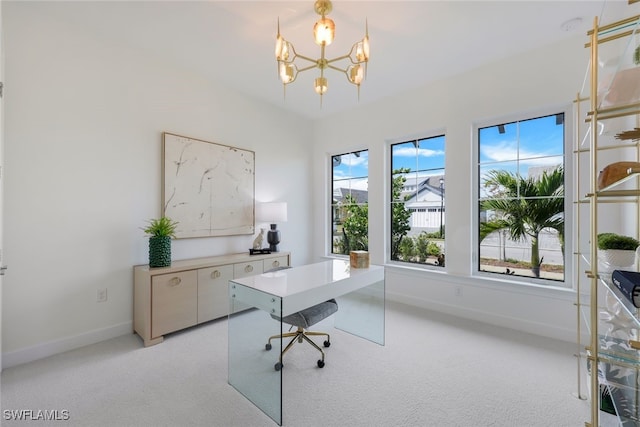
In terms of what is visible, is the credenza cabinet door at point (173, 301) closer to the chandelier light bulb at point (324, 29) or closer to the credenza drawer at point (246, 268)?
the credenza drawer at point (246, 268)

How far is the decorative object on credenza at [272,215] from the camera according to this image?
3725 mm

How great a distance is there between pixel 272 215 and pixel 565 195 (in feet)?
10.7

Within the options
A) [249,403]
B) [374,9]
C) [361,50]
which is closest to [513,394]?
[249,403]

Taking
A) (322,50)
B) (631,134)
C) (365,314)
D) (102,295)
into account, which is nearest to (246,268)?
(102,295)

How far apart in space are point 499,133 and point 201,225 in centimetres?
363

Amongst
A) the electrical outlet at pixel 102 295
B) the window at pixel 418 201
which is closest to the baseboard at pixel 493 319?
the window at pixel 418 201

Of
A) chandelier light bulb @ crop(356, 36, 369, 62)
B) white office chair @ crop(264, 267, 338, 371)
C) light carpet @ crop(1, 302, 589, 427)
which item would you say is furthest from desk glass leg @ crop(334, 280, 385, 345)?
chandelier light bulb @ crop(356, 36, 369, 62)

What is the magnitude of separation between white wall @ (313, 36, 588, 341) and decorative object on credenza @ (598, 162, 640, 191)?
6.79 ft

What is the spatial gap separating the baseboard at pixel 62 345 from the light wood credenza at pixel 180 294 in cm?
14

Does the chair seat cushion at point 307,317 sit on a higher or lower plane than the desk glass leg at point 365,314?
higher

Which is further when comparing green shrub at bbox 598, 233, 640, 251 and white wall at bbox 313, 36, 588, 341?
white wall at bbox 313, 36, 588, 341

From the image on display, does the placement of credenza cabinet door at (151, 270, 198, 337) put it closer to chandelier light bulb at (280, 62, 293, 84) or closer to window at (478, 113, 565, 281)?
chandelier light bulb at (280, 62, 293, 84)

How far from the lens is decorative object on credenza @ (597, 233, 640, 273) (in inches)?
54.2

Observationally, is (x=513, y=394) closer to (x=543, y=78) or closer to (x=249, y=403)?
(x=249, y=403)
